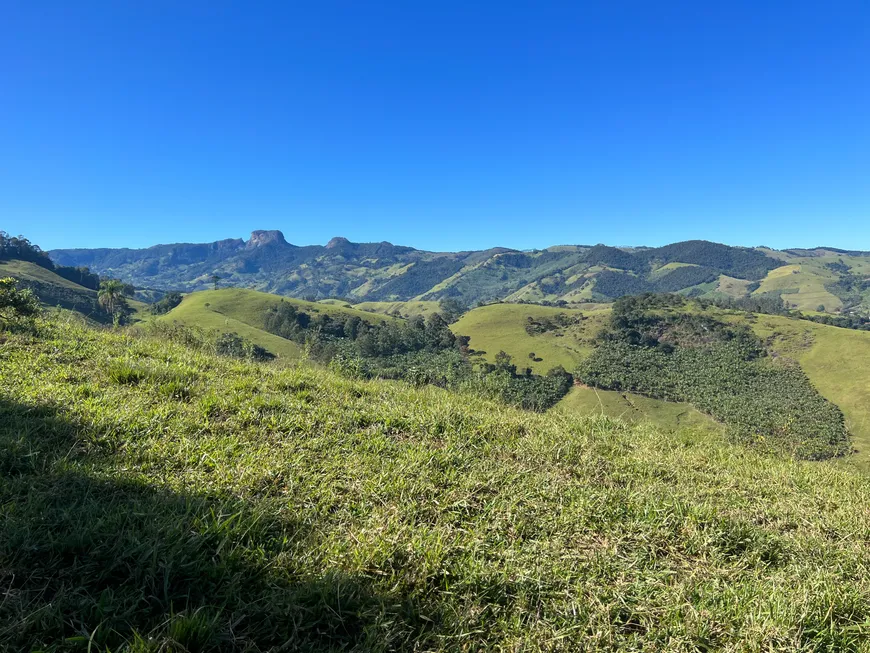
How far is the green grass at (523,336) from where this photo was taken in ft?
393

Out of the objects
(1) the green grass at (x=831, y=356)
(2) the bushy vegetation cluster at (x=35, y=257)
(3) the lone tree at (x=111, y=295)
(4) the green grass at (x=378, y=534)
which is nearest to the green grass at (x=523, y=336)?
(1) the green grass at (x=831, y=356)

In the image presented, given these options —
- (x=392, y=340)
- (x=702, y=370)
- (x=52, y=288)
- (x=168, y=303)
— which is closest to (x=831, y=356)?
(x=702, y=370)

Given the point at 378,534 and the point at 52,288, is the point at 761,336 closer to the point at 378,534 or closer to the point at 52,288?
the point at 378,534

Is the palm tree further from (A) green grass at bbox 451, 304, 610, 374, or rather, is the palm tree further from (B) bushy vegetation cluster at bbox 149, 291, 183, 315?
(A) green grass at bbox 451, 304, 610, 374

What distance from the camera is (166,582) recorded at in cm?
220

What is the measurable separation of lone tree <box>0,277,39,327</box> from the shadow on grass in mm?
6465

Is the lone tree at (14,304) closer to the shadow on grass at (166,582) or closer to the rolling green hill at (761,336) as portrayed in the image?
the shadow on grass at (166,582)

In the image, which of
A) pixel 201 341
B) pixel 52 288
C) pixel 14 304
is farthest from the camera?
pixel 52 288

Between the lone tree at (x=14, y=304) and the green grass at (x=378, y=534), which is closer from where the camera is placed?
the green grass at (x=378, y=534)

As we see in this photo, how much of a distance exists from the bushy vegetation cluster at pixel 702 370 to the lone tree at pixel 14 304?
283 ft

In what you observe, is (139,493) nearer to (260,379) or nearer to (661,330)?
(260,379)

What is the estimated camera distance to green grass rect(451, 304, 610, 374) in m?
120

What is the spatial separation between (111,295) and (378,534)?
11803 centimetres

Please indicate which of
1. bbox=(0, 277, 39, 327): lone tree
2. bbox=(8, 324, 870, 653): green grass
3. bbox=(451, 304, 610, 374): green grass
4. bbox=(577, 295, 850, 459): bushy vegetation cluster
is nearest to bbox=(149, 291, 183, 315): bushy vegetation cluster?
bbox=(451, 304, 610, 374): green grass
